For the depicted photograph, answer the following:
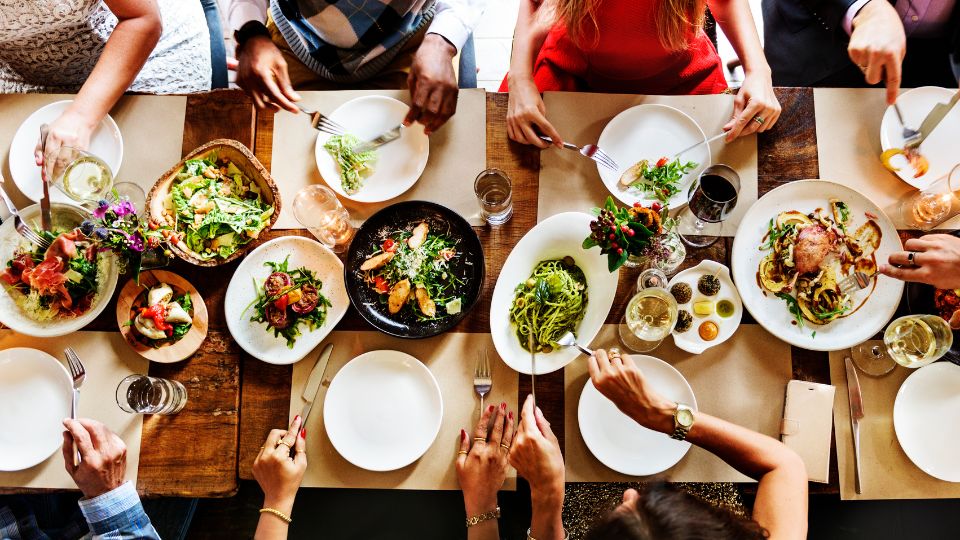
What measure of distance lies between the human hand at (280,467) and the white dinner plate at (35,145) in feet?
3.49

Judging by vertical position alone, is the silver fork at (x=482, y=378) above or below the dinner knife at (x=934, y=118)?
below

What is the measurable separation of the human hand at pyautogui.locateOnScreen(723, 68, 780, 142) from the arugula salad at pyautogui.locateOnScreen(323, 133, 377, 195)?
118 centimetres

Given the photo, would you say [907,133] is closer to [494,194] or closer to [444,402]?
[494,194]

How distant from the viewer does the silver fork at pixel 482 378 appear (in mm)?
→ 1627

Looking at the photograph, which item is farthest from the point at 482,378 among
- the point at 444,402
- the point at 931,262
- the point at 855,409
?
the point at 931,262

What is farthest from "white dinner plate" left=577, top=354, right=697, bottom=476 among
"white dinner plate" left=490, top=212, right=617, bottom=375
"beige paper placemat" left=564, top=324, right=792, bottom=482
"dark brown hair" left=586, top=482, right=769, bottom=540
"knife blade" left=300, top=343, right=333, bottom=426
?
"knife blade" left=300, top=343, right=333, bottom=426

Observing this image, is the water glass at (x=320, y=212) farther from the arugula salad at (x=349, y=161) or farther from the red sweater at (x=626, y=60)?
the red sweater at (x=626, y=60)

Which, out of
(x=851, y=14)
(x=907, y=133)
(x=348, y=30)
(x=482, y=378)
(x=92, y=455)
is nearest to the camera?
(x=92, y=455)

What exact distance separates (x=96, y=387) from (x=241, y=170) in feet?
2.66

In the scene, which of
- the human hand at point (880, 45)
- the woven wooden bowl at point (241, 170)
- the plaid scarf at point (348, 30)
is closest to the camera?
the woven wooden bowl at point (241, 170)

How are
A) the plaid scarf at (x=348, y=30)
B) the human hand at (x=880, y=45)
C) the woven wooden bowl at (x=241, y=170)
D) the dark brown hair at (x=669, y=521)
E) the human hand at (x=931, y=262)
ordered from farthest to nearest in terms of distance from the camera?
the plaid scarf at (x=348, y=30) → the human hand at (x=880, y=45) → the woven wooden bowl at (x=241, y=170) → the human hand at (x=931, y=262) → the dark brown hair at (x=669, y=521)

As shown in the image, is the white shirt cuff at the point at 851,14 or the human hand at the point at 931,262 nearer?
the human hand at the point at 931,262

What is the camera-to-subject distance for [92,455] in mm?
1524

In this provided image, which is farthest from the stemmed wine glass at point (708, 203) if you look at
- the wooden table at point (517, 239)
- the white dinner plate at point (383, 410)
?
the white dinner plate at point (383, 410)
